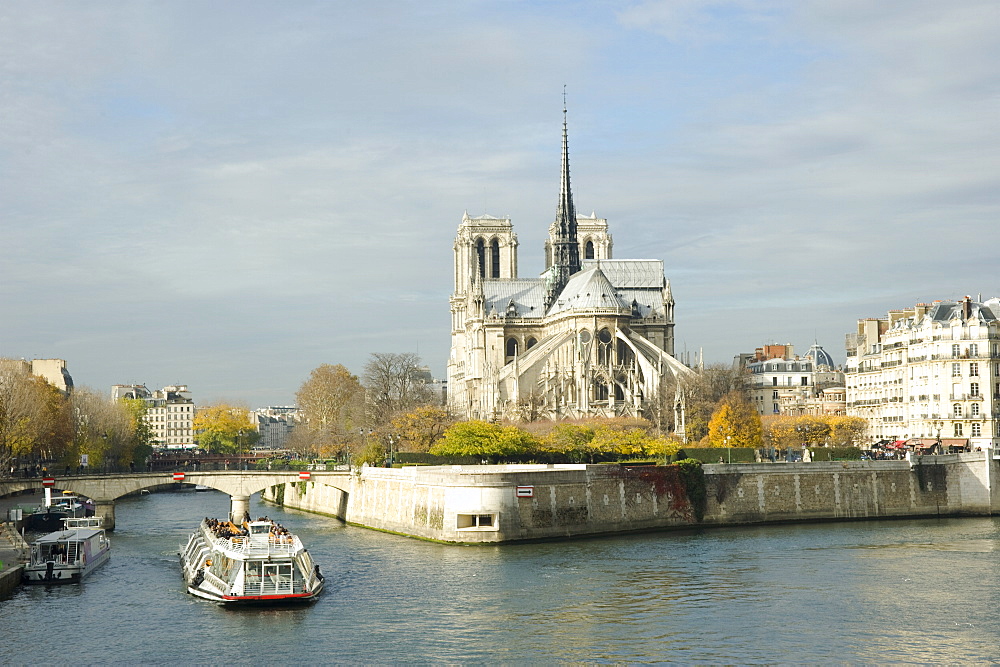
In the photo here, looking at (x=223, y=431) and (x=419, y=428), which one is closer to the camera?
(x=419, y=428)

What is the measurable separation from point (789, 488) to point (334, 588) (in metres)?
28.3

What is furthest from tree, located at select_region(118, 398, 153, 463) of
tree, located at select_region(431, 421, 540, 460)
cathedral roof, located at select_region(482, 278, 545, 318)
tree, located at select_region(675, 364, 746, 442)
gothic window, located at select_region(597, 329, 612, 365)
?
tree, located at select_region(431, 421, 540, 460)

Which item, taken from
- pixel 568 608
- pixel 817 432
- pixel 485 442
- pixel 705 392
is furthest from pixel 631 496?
pixel 705 392

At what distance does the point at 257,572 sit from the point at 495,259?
109m

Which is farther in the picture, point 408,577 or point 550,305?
point 550,305

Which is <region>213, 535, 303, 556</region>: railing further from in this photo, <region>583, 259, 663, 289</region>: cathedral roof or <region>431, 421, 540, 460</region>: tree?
<region>583, 259, 663, 289</region>: cathedral roof

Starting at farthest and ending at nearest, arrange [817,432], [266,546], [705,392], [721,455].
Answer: [705,392]
[817,432]
[721,455]
[266,546]

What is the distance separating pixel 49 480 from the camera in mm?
66188

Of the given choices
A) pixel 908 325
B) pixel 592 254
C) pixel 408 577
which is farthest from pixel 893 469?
pixel 592 254

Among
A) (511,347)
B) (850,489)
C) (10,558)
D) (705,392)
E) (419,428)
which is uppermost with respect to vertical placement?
(511,347)

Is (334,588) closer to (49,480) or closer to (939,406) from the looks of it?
(49,480)

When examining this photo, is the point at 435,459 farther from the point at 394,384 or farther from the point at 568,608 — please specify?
the point at 394,384

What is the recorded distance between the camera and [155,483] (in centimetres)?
7088

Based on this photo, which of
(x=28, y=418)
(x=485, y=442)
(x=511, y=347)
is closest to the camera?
(x=485, y=442)
